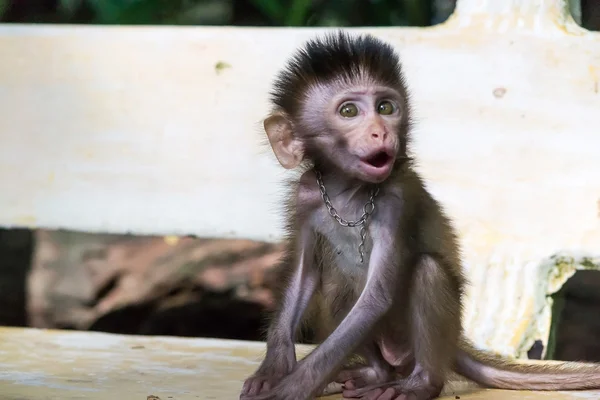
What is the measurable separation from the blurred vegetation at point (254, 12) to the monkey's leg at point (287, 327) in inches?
93.4

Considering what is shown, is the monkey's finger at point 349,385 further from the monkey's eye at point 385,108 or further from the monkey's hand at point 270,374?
the monkey's eye at point 385,108

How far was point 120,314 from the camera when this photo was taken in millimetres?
4934

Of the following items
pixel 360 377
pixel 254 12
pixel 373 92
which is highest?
pixel 373 92

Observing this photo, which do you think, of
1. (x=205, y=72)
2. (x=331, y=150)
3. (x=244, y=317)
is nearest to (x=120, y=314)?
(x=244, y=317)

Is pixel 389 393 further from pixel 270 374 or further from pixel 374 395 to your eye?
pixel 270 374

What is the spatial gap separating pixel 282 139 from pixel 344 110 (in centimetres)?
22

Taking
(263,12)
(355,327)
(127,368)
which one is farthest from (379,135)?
(263,12)

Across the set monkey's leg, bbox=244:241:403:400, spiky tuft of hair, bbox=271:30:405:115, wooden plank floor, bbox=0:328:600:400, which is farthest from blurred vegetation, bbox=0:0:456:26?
monkey's leg, bbox=244:241:403:400

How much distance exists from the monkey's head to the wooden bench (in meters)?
0.81

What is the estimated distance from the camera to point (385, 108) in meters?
2.44

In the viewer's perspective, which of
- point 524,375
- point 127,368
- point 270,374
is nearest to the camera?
point 270,374

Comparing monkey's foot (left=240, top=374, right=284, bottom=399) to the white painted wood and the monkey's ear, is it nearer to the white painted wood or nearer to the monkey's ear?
the monkey's ear

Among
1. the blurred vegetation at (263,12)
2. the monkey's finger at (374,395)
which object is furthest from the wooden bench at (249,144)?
the blurred vegetation at (263,12)

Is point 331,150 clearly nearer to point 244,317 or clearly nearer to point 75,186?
point 75,186
